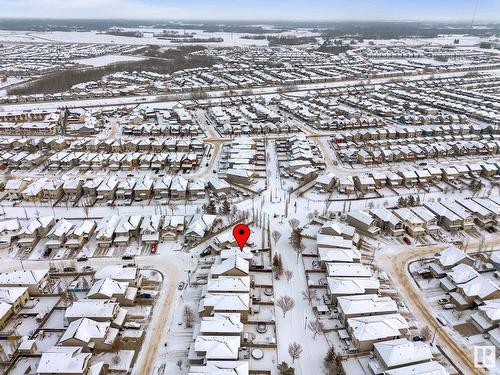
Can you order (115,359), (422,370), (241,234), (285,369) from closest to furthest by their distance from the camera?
1. (422,370)
2. (285,369)
3. (115,359)
4. (241,234)

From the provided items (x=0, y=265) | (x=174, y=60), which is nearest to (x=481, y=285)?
(x=0, y=265)

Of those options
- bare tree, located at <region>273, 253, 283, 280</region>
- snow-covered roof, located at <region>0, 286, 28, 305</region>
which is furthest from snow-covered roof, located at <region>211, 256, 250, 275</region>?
snow-covered roof, located at <region>0, 286, 28, 305</region>

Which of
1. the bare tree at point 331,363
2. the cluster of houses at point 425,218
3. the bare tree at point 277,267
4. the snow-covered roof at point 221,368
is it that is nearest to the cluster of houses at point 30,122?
the bare tree at point 277,267

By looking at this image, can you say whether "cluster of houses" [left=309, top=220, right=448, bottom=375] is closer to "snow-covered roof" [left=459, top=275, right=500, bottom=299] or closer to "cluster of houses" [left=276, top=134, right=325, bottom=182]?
"snow-covered roof" [left=459, top=275, right=500, bottom=299]

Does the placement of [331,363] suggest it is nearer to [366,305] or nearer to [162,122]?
[366,305]

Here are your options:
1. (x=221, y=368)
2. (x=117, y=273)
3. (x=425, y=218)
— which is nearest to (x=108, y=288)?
(x=117, y=273)
